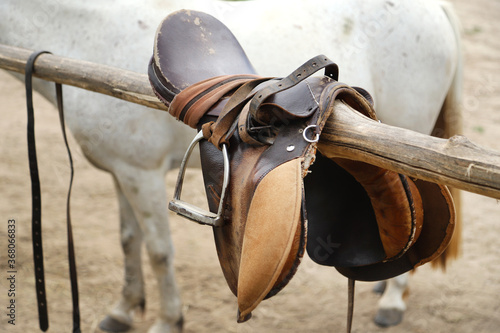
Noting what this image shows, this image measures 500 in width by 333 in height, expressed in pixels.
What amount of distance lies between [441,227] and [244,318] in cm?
39

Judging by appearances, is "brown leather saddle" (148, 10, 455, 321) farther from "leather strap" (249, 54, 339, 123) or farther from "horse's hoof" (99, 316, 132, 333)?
"horse's hoof" (99, 316, 132, 333)

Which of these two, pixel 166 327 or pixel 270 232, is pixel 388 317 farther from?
pixel 270 232

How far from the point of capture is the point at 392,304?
7.07 ft

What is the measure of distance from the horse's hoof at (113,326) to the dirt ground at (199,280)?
0.05m

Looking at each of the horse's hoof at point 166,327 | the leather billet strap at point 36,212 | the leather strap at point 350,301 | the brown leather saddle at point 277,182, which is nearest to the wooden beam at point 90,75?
the leather billet strap at point 36,212

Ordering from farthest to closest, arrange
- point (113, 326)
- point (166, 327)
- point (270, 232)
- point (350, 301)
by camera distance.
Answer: point (113, 326) < point (166, 327) < point (350, 301) < point (270, 232)

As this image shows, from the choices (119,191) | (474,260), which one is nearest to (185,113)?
(119,191)

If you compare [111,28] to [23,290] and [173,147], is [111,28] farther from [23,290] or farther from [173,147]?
[23,290]

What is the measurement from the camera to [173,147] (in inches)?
72.1

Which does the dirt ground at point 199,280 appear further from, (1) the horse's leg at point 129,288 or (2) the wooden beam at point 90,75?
(2) the wooden beam at point 90,75

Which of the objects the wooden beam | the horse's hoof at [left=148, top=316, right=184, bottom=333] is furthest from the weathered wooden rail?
the horse's hoof at [left=148, top=316, right=184, bottom=333]

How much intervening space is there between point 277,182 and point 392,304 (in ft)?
5.38

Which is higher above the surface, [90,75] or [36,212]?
[90,75]

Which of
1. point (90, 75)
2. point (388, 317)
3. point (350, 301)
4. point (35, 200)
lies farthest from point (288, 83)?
point (388, 317)
